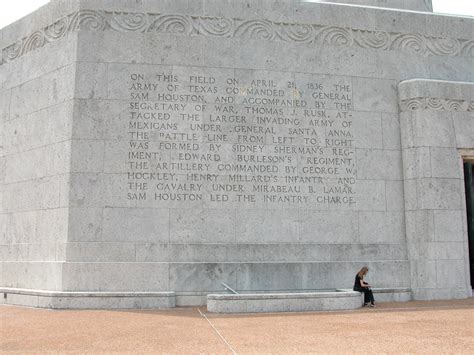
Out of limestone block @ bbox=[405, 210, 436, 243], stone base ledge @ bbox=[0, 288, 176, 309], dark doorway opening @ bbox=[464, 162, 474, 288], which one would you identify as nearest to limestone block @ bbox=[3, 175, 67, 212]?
stone base ledge @ bbox=[0, 288, 176, 309]

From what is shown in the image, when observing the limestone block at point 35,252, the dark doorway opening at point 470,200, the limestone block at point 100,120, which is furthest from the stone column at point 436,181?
the limestone block at point 35,252

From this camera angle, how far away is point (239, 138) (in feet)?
46.9

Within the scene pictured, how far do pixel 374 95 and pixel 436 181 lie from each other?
10.1 feet

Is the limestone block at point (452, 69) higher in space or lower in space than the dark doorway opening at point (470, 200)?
higher

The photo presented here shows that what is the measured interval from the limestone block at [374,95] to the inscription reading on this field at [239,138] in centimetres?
38

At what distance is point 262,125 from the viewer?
47.5ft

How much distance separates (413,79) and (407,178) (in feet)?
9.84

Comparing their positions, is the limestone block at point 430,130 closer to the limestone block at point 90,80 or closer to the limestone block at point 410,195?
the limestone block at point 410,195

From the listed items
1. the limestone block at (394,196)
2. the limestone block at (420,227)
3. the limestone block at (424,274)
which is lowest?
the limestone block at (424,274)

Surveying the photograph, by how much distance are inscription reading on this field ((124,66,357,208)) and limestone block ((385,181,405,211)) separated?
108 centimetres

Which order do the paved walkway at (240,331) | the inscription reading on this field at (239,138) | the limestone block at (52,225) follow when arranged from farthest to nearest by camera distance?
1. the inscription reading on this field at (239,138)
2. the limestone block at (52,225)
3. the paved walkway at (240,331)

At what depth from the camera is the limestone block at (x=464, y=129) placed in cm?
1502

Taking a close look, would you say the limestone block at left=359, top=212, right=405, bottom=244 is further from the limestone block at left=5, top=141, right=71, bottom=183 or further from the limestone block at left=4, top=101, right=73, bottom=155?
the limestone block at left=4, top=101, right=73, bottom=155

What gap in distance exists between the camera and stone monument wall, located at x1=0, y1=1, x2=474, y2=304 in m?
13.4
